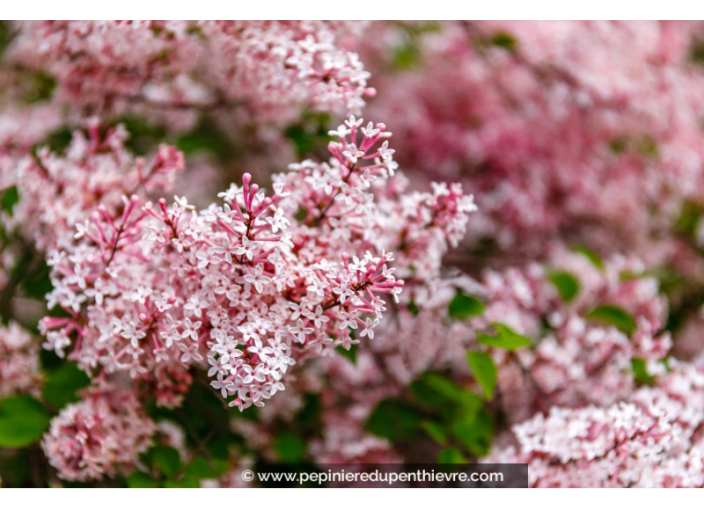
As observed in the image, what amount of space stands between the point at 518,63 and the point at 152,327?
1.24m

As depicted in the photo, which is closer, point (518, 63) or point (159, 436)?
point (159, 436)

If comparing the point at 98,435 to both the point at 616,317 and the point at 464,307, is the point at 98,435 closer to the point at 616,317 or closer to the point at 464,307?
the point at 464,307

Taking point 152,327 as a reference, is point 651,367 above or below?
below

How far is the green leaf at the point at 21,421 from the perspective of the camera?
1.03m

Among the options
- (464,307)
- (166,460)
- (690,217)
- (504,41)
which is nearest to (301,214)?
(464,307)

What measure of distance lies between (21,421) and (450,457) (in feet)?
2.49

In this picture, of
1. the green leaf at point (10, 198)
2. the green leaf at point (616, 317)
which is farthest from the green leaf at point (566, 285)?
the green leaf at point (10, 198)

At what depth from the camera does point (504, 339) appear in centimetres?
103

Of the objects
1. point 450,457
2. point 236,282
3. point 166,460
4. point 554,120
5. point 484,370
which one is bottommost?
point 450,457

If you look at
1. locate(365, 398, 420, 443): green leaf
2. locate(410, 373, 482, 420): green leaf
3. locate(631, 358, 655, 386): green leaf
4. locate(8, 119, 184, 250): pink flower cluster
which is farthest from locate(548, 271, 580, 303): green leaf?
locate(8, 119, 184, 250): pink flower cluster

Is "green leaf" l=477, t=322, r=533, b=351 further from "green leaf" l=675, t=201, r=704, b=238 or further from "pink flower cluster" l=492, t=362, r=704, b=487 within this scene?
"green leaf" l=675, t=201, r=704, b=238
